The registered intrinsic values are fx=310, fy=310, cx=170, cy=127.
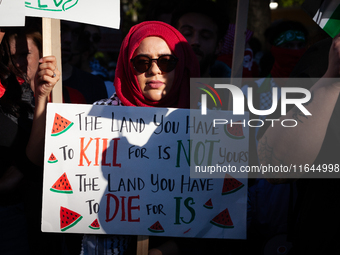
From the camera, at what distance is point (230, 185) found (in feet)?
5.26

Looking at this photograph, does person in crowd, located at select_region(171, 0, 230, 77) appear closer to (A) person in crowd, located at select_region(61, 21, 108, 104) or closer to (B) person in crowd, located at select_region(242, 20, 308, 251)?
(B) person in crowd, located at select_region(242, 20, 308, 251)

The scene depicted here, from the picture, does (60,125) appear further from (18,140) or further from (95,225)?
(95,225)

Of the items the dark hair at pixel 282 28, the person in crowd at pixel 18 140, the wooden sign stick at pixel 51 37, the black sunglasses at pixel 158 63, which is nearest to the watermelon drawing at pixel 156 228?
the person in crowd at pixel 18 140

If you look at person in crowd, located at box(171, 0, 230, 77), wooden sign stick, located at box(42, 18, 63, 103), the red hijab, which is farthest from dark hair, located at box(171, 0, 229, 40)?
wooden sign stick, located at box(42, 18, 63, 103)

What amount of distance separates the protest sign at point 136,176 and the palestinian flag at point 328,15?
0.60 meters

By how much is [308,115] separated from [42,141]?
130 centimetres

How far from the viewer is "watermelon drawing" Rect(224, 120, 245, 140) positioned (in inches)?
62.9

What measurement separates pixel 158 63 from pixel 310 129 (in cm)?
83

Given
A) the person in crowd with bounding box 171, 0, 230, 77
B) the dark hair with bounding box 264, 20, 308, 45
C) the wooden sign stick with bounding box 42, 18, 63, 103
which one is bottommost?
the wooden sign stick with bounding box 42, 18, 63, 103

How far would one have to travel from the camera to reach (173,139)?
1.60 meters

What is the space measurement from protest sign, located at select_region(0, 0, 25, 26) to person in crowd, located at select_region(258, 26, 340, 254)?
135 cm

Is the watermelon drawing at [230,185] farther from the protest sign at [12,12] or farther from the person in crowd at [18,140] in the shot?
the protest sign at [12,12]

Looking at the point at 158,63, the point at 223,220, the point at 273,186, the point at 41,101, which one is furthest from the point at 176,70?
the point at 273,186

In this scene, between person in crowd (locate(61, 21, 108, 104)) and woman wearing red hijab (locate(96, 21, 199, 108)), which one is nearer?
woman wearing red hijab (locate(96, 21, 199, 108))
